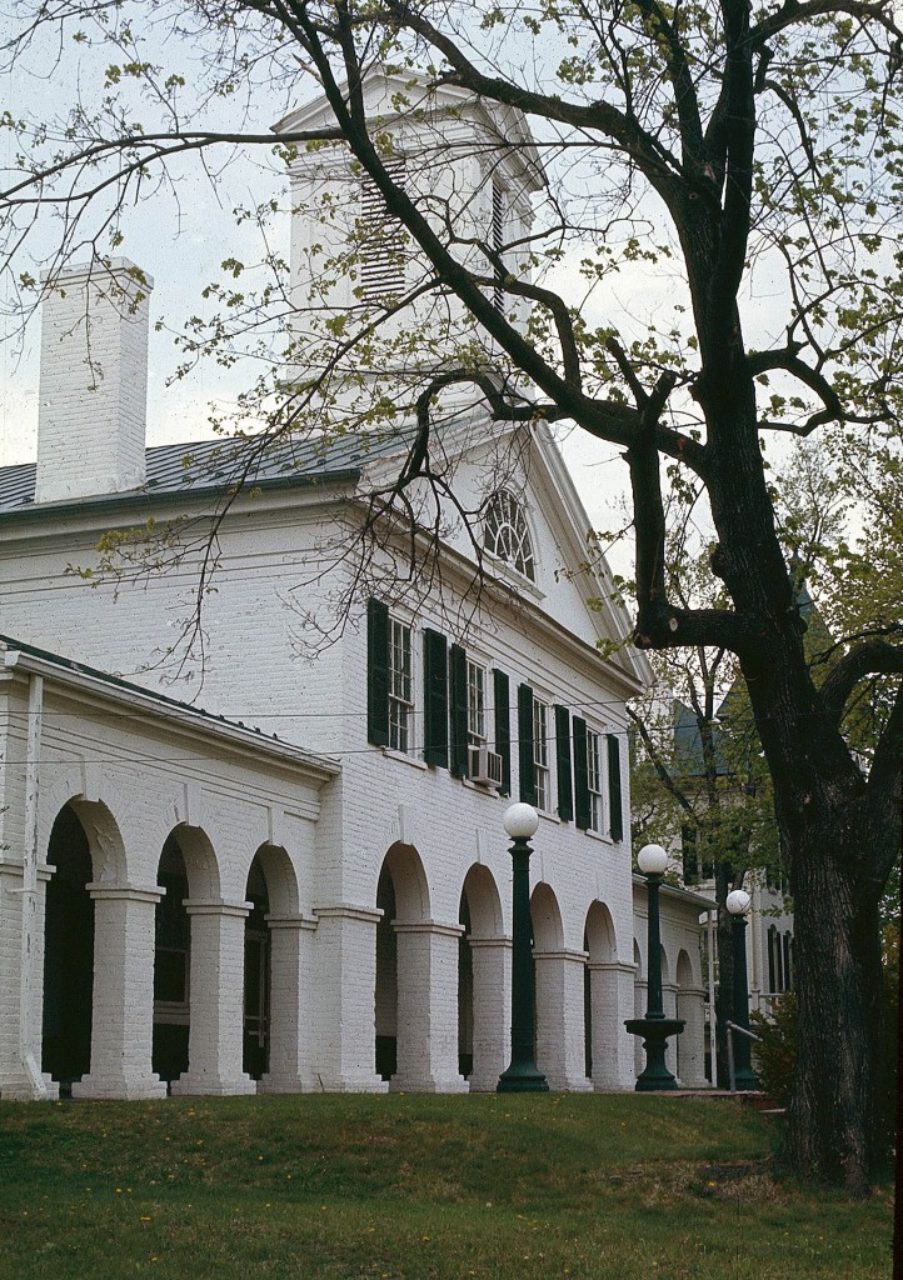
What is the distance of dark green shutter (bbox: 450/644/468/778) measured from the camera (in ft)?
85.2

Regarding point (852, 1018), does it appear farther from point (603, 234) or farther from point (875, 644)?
point (603, 234)

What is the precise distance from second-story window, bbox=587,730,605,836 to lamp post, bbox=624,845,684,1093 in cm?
688

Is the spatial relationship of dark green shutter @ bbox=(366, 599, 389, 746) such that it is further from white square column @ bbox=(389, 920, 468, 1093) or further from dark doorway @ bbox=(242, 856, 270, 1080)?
white square column @ bbox=(389, 920, 468, 1093)

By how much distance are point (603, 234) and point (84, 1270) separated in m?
9.01

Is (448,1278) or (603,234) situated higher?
(603,234)

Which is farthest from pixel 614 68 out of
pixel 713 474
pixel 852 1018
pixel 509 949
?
pixel 509 949

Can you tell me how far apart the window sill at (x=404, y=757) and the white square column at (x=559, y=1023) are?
21.9ft

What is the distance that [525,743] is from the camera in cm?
2895

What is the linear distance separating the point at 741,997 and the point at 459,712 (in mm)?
10782

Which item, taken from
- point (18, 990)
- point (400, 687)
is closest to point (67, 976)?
point (18, 990)

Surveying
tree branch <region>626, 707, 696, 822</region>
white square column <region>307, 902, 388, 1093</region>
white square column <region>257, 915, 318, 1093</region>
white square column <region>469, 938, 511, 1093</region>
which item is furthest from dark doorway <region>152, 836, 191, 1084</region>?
tree branch <region>626, 707, 696, 822</region>

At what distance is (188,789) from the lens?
20000 millimetres

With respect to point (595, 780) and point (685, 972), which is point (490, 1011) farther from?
point (685, 972)

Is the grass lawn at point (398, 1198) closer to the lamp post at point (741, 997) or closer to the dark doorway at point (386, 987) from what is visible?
the dark doorway at point (386, 987)
